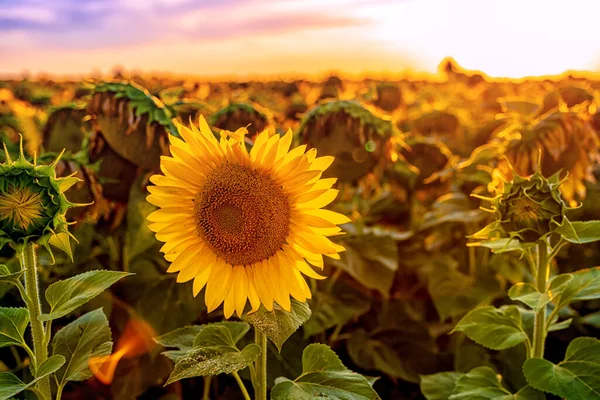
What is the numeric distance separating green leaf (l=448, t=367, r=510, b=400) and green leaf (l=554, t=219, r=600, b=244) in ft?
1.71

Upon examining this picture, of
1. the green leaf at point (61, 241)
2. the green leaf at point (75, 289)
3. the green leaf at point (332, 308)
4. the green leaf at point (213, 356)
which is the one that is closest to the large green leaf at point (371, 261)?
the green leaf at point (332, 308)

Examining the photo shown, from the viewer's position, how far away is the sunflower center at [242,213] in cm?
153

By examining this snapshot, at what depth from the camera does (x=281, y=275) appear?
5.08ft

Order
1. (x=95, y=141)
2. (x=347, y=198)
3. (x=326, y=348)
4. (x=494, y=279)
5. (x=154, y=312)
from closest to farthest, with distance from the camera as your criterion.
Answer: (x=326, y=348) < (x=154, y=312) < (x=95, y=141) < (x=494, y=279) < (x=347, y=198)

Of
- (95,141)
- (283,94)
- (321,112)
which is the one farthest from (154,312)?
(283,94)

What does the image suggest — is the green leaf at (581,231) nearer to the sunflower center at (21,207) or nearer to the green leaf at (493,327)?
the green leaf at (493,327)

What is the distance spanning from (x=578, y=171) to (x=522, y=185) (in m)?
1.35

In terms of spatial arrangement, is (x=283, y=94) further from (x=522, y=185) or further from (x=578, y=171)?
(x=522, y=185)

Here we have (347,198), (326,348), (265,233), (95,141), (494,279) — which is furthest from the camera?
(347,198)

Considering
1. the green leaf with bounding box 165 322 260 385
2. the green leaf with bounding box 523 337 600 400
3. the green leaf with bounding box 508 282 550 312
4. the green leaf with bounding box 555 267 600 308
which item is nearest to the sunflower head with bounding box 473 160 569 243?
the green leaf with bounding box 508 282 550 312

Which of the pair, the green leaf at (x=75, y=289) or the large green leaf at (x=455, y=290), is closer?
the green leaf at (x=75, y=289)

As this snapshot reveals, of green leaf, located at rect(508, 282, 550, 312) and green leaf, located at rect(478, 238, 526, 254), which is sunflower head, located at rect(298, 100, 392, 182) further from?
green leaf, located at rect(508, 282, 550, 312)

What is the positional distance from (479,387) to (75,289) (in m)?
1.22

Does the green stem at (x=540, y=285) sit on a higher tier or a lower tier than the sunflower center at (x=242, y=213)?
lower
